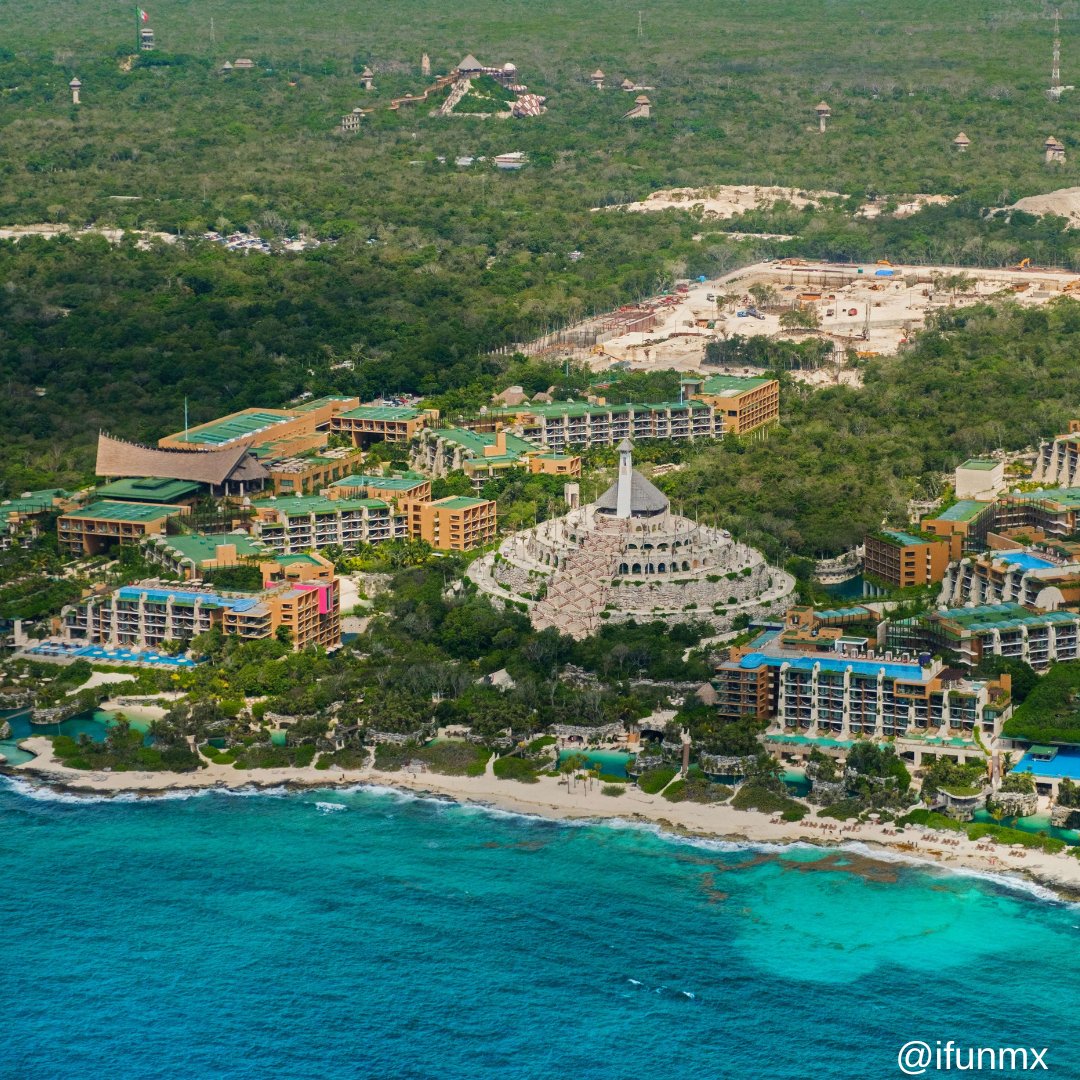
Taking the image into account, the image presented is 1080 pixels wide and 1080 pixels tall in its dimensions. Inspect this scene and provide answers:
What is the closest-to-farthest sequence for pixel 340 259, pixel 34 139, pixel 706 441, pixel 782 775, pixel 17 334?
pixel 782 775
pixel 706 441
pixel 17 334
pixel 340 259
pixel 34 139

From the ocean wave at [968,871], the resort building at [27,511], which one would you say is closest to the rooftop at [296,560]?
the resort building at [27,511]

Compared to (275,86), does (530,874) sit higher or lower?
lower

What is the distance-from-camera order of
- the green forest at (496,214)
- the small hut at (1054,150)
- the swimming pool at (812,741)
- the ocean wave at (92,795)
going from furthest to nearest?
1. the small hut at (1054,150)
2. the green forest at (496,214)
3. the swimming pool at (812,741)
4. the ocean wave at (92,795)

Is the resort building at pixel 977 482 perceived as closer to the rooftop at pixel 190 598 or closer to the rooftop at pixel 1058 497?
the rooftop at pixel 1058 497

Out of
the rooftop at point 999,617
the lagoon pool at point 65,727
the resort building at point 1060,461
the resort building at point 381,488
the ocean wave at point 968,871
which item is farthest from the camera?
the resort building at point 1060,461

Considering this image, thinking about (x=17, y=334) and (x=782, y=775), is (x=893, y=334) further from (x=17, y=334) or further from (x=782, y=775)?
(x=782, y=775)

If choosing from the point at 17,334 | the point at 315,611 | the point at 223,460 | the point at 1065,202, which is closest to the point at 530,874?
the point at 315,611
